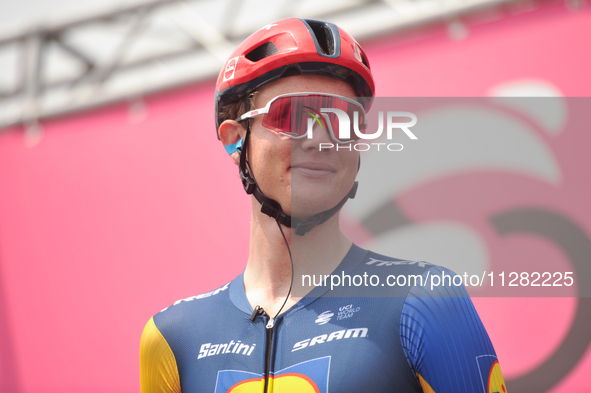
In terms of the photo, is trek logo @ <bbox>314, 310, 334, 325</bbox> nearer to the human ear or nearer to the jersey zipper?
the jersey zipper

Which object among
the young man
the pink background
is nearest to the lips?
the young man

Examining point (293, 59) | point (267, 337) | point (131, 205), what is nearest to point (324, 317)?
point (267, 337)

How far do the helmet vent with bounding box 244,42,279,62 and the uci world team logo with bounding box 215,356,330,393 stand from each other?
1.13 meters

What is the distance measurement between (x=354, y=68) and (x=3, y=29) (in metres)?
4.10

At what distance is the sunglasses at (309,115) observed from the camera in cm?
155

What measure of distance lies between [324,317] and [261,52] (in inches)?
40.8

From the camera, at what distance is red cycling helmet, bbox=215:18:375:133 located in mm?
1609

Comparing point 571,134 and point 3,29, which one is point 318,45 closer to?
point 571,134

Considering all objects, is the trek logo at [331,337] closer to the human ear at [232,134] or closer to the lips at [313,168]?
the lips at [313,168]

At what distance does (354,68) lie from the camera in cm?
167

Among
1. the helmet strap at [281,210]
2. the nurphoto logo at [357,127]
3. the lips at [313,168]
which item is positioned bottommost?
the helmet strap at [281,210]

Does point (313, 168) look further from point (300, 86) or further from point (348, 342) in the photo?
point (348, 342)

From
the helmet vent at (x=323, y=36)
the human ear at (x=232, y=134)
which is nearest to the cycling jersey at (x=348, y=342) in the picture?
the human ear at (x=232, y=134)

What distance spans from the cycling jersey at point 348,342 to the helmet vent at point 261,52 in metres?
0.82
